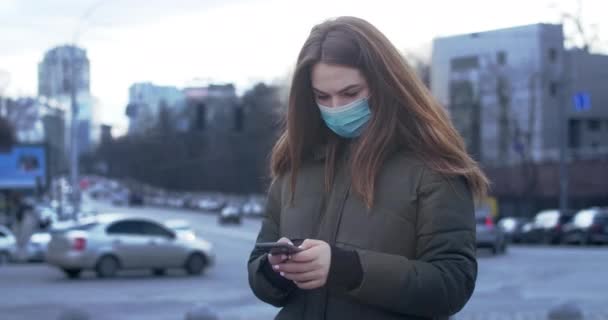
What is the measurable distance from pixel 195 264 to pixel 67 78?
498 inches

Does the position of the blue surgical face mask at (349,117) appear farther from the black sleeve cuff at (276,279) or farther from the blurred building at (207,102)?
the blurred building at (207,102)

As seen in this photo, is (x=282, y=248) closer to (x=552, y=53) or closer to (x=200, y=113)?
(x=552, y=53)

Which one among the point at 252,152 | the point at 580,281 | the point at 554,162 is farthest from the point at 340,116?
the point at 252,152

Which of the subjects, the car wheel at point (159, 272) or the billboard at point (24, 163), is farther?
the billboard at point (24, 163)

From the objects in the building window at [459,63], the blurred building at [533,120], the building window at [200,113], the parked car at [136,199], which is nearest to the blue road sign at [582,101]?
the blurred building at [533,120]

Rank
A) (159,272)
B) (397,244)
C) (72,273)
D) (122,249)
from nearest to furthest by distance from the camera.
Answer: (397,244)
(122,249)
(72,273)
(159,272)

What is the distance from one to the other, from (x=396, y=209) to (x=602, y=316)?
10.8 meters

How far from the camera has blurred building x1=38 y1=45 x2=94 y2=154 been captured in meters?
31.7

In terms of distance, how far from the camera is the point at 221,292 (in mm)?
18922

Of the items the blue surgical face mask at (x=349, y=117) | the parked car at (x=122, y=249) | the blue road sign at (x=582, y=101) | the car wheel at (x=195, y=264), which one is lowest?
the car wheel at (x=195, y=264)

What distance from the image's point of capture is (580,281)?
19453 millimetres

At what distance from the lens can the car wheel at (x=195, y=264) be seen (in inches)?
945

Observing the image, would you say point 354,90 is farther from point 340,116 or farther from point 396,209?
point 396,209

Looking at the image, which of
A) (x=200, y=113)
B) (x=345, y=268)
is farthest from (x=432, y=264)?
(x=200, y=113)
